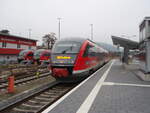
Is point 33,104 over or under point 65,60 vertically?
under

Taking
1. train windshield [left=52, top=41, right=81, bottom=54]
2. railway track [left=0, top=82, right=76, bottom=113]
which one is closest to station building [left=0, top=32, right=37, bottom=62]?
train windshield [left=52, top=41, right=81, bottom=54]

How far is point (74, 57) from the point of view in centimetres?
988

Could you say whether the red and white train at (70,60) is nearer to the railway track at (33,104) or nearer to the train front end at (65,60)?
the train front end at (65,60)

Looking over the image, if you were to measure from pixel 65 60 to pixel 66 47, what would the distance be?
1.15 m

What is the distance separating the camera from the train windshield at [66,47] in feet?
34.1

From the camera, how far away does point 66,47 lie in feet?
35.1

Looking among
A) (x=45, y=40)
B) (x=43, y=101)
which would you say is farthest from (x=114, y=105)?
(x=45, y=40)

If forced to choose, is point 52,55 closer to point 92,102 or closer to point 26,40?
point 92,102

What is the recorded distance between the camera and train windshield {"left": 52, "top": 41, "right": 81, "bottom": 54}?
10.4m

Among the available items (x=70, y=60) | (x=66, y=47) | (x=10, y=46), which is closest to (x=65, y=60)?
(x=70, y=60)

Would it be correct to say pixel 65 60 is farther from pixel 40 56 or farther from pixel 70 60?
pixel 40 56

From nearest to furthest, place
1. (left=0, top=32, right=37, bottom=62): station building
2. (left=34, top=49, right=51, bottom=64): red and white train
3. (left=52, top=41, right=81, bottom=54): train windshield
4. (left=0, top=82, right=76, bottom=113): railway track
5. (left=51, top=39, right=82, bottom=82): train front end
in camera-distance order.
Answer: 1. (left=0, top=82, right=76, bottom=113): railway track
2. (left=51, top=39, right=82, bottom=82): train front end
3. (left=52, top=41, right=81, bottom=54): train windshield
4. (left=34, top=49, right=51, bottom=64): red and white train
5. (left=0, top=32, right=37, bottom=62): station building

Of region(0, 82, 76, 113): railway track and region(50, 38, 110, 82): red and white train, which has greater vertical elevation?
region(50, 38, 110, 82): red and white train

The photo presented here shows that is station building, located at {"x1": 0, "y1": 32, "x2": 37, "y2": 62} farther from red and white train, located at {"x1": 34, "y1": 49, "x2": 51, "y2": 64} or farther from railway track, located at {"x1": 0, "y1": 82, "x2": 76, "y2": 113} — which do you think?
railway track, located at {"x1": 0, "y1": 82, "x2": 76, "y2": 113}
